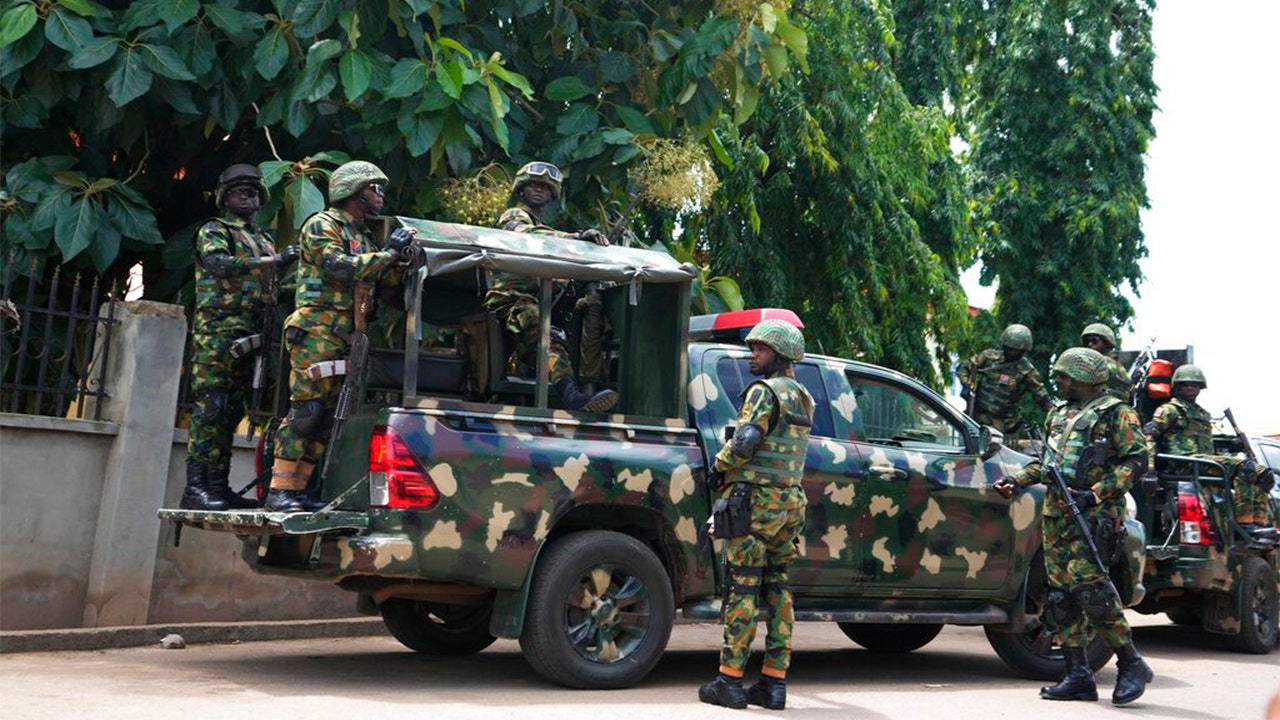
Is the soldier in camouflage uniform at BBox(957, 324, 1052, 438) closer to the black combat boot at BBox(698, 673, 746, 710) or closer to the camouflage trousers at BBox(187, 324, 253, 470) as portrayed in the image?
the black combat boot at BBox(698, 673, 746, 710)

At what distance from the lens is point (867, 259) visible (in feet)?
53.9

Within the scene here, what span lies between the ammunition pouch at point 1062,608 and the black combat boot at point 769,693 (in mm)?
1829

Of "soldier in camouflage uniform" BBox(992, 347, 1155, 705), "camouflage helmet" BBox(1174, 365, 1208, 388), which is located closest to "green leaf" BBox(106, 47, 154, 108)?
"soldier in camouflage uniform" BBox(992, 347, 1155, 705)

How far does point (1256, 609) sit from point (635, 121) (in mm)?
5869

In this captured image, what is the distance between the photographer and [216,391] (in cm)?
847

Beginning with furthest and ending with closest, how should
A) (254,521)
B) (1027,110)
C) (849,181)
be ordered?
(1027,110) → (849,181) → (254,521)

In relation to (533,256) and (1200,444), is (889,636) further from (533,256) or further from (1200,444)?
(533,256)

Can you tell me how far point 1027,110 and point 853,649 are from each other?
16684 mm

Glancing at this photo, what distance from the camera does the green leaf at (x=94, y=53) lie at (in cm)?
864

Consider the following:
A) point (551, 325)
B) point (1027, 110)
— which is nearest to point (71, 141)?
point (551, 325)

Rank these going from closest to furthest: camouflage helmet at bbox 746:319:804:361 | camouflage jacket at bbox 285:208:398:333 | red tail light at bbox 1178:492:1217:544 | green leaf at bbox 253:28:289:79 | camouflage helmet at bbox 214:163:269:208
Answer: camouflage helmet at bbox 746:319:804:361 → camouflage jacket at bbox 285:208:398:333 → camouflage helmet at bbox 214:163:269:208 → green leaf at bbox 253:28:289:79 → red tail light at bbox 1178:492:1217:544

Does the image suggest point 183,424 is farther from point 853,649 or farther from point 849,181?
point 849,181

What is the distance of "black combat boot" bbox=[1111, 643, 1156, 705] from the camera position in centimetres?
801

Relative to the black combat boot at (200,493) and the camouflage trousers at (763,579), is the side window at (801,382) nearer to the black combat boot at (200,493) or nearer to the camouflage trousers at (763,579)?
the camouflage trousers at (763,579)
